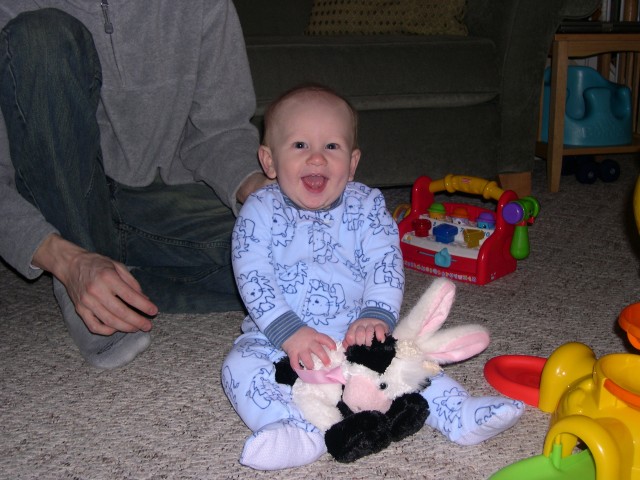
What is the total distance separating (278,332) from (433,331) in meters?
0.19

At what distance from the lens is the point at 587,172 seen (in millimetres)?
2236

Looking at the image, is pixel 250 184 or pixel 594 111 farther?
pixel 594 111

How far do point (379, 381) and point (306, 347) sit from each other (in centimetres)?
9

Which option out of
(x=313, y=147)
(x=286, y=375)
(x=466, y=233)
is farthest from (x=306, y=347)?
(x=466, y=233)

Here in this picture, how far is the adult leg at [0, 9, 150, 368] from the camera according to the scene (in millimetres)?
1046

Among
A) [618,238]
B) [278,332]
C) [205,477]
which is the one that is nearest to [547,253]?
[618,238]

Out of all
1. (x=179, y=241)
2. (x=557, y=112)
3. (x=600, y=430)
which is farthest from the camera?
(x=557, y=112)

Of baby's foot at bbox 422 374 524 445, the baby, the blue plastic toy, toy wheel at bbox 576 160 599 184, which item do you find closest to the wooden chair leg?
toy wheel at bbox 576 160 599 184

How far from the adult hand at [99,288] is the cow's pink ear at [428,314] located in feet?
1.03

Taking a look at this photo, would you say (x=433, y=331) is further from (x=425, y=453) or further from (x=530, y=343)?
(x=530, y=343)

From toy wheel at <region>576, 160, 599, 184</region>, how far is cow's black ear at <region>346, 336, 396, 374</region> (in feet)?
5.16

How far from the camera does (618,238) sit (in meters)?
1.67

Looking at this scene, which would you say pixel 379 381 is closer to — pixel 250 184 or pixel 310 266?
pixel 310 266

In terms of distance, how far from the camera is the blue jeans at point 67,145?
105cm
